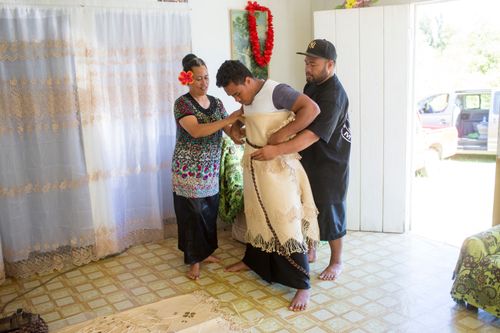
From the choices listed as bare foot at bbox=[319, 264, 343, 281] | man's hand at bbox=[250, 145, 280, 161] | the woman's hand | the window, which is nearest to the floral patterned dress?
the woman's hand

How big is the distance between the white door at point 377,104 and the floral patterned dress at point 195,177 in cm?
132

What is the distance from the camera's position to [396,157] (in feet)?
12.1

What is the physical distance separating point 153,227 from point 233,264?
890 millimetres

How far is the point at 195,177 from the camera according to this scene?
2.92 m

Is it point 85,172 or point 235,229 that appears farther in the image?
point 235,229

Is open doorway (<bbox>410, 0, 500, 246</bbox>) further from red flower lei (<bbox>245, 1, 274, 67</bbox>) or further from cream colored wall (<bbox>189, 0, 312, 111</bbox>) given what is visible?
red flower lei (<bbox>245, 1, 274, 67</bbox>)

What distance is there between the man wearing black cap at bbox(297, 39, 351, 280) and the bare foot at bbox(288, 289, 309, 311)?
0.36 metres

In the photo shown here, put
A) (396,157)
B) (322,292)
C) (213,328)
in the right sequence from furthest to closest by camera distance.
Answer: (396,157), (322,292), (213,328)

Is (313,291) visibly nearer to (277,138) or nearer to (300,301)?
(300,301)

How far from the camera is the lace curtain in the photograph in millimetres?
3020

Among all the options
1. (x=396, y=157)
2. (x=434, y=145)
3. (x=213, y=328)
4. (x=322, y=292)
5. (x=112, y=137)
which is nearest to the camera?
(x=213, y=328)

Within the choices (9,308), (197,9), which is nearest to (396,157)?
(197,9)

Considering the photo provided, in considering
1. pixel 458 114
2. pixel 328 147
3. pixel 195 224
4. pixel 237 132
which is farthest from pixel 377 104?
pixel 458 114

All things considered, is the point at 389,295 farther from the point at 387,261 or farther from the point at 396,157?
the point at 396,157
